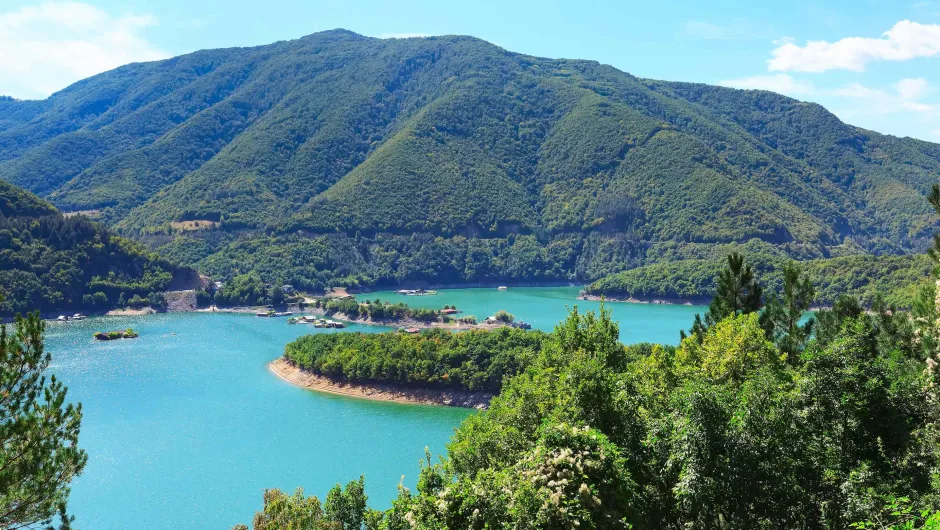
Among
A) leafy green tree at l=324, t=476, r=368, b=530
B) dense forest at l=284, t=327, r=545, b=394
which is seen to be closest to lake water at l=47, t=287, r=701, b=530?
dense forest at l=284, t=327, r=545, b=394

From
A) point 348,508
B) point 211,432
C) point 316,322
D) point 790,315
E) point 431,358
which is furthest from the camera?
point 316,322

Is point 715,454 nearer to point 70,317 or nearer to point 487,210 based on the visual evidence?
point 70,317

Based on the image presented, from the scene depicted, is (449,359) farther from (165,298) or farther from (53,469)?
(165,298)

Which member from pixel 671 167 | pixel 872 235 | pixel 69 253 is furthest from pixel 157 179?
pixel 872 235

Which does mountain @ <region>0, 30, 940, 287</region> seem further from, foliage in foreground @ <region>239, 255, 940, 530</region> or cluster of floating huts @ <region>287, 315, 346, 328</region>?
foliage in foreground @ <region>239, 255, 940, 530</region>

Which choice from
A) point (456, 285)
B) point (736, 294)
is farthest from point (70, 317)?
point (736, 294)

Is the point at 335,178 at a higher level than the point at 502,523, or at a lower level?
higher

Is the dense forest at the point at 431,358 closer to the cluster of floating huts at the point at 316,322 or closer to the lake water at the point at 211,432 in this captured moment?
the lake water at the point at 211,432
